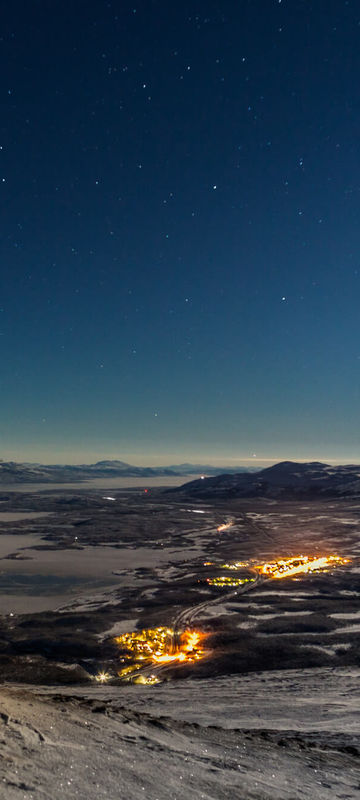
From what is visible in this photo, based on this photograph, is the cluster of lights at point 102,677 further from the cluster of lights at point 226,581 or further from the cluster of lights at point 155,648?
the cluster of lights at point 226,581

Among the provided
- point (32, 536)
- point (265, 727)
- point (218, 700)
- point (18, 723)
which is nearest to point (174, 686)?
point (218, 700)

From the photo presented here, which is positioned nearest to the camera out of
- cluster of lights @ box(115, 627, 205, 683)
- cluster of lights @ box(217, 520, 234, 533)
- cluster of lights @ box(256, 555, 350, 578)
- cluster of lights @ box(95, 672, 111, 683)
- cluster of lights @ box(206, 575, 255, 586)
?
cluster of lights @ box(95, 672, 111, 683)

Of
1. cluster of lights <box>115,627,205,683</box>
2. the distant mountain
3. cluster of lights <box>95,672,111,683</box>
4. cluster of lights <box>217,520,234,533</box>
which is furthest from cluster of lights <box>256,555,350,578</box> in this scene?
the distant mountain

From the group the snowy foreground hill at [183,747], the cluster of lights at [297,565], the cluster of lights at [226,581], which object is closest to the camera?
the snowy foreground hill at [183,747]

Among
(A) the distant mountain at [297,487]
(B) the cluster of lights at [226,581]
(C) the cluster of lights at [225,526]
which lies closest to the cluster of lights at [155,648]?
(B) the cluster of lights at [226,581]

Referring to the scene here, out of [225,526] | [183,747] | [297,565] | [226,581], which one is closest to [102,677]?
[183,747]

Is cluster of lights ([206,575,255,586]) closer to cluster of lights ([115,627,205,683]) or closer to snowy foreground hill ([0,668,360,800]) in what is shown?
cluster of lights ([115,627,205,683])

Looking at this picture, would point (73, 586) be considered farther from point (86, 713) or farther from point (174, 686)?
point (86, 713)
